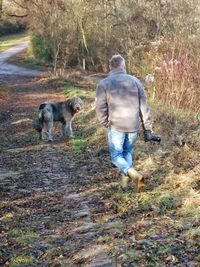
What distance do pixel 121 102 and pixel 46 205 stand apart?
6.11 ft

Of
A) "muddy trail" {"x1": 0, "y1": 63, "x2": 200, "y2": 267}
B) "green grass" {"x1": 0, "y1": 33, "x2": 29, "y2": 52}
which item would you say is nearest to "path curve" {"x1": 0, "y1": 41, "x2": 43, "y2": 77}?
"green grass" {"x1": 0, "y1": 33, "x2": 29, "y2": 52}

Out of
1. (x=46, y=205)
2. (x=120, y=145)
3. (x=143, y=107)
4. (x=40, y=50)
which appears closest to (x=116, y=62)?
(x=143, y=107)

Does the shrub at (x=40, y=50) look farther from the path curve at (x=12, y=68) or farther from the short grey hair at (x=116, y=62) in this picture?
the short grey hair at (x=116, y=62)

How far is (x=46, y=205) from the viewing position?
23.7 ft

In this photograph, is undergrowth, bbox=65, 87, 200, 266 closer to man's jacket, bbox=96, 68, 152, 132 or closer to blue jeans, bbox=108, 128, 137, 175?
blue jeans, bbox=108, 128, 137, 175

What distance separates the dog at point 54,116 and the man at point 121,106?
5.49m

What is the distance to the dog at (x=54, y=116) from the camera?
41.5 ft

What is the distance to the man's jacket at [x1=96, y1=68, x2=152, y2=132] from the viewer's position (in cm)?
714

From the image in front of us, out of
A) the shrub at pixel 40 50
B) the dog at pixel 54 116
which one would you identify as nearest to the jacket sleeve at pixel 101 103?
the dog at pixel 54 116

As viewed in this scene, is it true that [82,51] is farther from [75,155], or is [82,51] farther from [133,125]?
[133,125]

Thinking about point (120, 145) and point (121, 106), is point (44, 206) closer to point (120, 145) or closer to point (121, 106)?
point (120, 145)

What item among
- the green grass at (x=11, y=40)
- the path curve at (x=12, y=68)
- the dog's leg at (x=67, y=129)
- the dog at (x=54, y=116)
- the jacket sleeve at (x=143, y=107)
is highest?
the jacket sleeve at (x=143, y=107)

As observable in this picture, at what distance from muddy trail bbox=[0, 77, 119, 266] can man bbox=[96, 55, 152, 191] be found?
0.97 m

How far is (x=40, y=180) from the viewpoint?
8.81 metres
